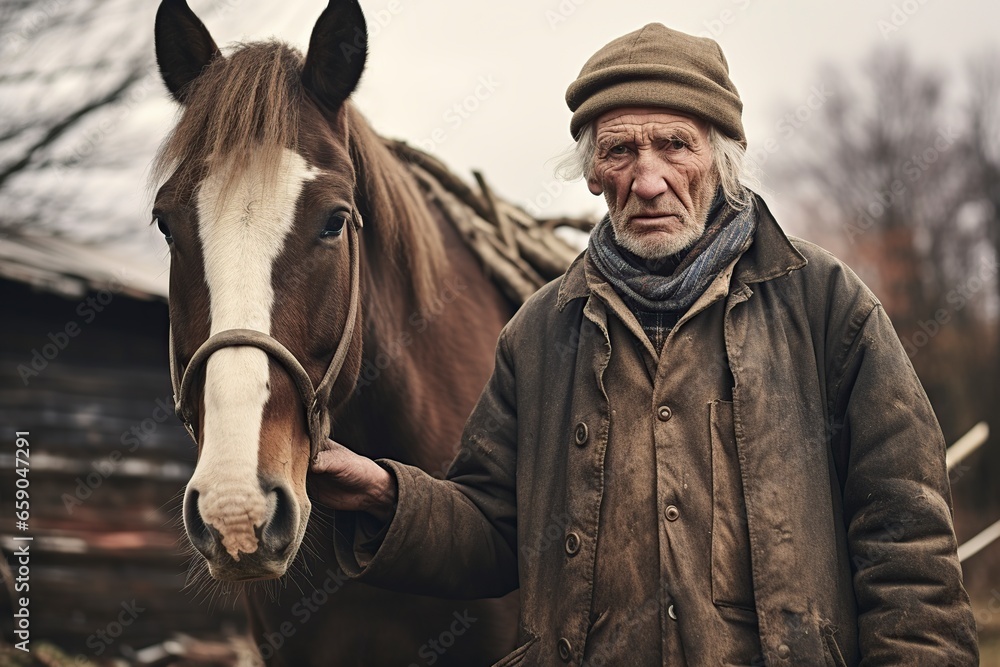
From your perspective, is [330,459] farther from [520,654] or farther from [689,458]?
[689,458]

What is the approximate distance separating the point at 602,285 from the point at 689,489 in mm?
479

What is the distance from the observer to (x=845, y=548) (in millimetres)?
1865

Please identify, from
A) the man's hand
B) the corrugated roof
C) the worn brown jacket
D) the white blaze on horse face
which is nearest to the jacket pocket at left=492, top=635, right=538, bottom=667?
the worn brown jacket

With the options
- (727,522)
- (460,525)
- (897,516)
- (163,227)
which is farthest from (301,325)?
(897,516)

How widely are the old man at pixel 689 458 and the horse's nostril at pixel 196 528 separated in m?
0.31

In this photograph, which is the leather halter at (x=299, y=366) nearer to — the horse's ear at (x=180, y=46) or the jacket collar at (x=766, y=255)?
the horse's ear at (x=180, y=46)

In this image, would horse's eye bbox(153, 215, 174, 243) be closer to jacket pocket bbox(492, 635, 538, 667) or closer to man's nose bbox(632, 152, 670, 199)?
man's nose bbox(632, 152, 670, 199)

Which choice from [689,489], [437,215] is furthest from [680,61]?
[437,215]

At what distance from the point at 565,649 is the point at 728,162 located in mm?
1084

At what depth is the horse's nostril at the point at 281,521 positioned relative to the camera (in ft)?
5.86

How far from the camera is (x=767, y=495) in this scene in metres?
1.82

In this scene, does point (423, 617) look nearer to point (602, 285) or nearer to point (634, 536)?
point (634, 536)

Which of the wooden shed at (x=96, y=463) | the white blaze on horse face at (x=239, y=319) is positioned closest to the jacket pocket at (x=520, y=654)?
the white blaze on horse face at (x=239, y=319)

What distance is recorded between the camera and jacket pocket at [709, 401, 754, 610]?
1.80 meters
